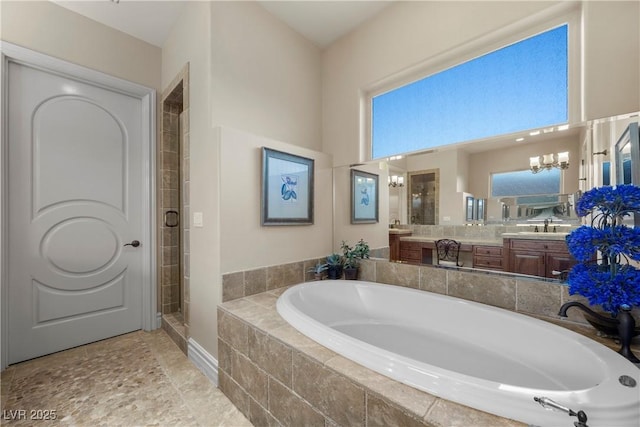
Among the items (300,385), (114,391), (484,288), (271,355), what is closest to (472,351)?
(484,288)

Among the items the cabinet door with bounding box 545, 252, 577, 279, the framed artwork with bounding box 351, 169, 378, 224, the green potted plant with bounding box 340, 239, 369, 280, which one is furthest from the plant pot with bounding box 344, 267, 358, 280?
the cabinet door with bounding box 545, 252, 577, 279

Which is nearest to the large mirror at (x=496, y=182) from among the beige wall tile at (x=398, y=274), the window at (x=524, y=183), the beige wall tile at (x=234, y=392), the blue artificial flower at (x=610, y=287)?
the window at (x=524, y=183)

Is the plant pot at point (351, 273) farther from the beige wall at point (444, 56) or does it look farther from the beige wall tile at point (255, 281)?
the beige wall tile at point (255, 281)

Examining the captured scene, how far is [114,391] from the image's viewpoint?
166 centimetres

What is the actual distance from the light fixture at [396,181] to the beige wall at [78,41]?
2470 mm

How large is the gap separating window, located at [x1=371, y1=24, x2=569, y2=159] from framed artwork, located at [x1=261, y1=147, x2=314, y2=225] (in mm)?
731

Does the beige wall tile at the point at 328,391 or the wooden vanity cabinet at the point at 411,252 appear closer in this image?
the beige wall tile at the point at 328,391

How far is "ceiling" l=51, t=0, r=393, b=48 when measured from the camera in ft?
6.79

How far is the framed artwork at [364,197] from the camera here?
7.86 ft

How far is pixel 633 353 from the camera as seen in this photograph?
3.61 feet

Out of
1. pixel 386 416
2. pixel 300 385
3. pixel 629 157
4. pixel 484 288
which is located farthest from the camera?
pixel 484 288

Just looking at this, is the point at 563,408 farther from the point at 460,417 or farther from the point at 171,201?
the point at 171,201

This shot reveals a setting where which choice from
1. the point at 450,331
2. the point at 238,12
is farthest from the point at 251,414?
the point at 238,12

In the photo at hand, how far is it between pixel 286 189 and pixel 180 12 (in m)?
1.72
